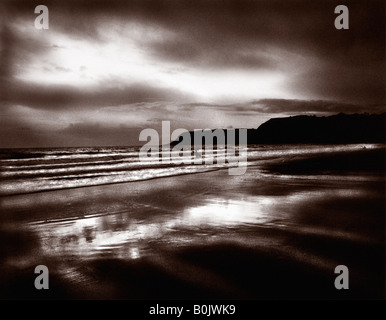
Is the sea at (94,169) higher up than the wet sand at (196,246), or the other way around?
the sea at (94,169)

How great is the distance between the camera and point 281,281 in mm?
3555

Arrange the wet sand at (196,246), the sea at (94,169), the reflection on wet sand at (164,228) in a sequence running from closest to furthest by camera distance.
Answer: the wet sand at (196,246) < the reflection on wet sand at (164,228) < the sea at (94,169)

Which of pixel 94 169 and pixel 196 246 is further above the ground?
pixel 94 169

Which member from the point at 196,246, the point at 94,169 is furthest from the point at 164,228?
the point at 94,169

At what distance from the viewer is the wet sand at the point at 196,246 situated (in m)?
3.49

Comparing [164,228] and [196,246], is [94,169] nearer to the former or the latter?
[164,228]

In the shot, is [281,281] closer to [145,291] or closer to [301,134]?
[145,291]

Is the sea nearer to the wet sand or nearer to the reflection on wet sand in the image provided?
the wet sand

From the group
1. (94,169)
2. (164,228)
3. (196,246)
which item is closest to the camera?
(196,246)

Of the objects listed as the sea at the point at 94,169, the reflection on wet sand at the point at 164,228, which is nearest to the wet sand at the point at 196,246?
the reflection on wet sand at the point at 164,228

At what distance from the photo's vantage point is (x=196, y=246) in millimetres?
4758

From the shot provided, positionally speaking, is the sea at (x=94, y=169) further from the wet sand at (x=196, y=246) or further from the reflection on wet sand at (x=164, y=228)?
the reflection on wet sand at (x=164, y=228)

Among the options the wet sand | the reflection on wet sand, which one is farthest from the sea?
the reflection on wet sand
